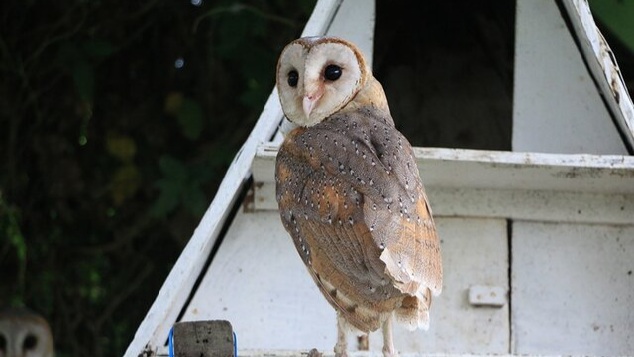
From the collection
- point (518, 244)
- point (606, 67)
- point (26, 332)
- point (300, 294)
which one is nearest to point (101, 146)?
point (26, 332)

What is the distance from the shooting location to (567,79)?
334cm

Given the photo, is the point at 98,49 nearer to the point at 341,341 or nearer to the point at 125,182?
the point at 125,182

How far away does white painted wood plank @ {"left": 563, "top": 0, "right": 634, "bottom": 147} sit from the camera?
311 cm

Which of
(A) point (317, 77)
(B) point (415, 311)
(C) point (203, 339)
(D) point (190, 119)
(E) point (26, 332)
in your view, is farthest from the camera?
(E) point (26, 332)

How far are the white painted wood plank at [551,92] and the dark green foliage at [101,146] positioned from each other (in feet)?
3.26

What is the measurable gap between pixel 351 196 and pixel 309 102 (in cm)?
26

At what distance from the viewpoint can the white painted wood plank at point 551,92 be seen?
3.29 metres

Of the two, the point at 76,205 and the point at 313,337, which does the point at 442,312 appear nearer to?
the point at 313,337

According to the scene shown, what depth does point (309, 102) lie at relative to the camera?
2947mm

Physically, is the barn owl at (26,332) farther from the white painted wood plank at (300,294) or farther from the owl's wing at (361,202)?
the owl's wing at (361,202)

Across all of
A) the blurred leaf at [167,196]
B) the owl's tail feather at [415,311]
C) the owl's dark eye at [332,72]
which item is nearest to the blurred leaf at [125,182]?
the blurred leaf at [167,196]

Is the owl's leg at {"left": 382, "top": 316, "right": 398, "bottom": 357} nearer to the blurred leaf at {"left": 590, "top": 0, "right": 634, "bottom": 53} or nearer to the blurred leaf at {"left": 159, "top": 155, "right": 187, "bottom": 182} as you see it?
the blurred leaf at {"left": 590, "top": 0, "right": 634, "bottom": 53}

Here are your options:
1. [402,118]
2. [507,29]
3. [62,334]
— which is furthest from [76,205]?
[507,29]

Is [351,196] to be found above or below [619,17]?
below
